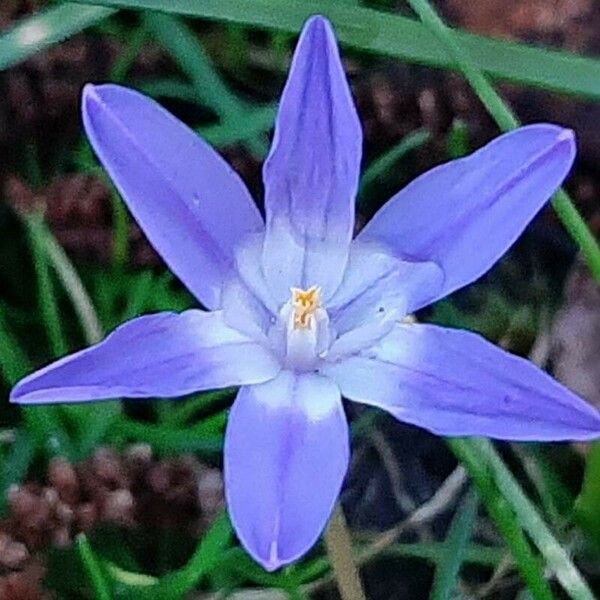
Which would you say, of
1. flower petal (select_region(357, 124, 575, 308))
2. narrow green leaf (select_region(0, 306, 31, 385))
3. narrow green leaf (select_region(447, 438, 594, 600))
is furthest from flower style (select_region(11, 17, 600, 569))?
narrow green leaf (select_region(0, 306, 31, 385))

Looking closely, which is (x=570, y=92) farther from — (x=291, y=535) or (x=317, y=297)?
(x=291, y=535)

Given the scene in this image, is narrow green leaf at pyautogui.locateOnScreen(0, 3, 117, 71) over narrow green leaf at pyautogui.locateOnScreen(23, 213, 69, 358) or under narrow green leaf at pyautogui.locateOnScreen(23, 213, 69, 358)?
over

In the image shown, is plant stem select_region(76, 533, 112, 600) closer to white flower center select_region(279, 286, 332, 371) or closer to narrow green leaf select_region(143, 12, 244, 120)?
white flower center select_region(279, 286, 332, 371)

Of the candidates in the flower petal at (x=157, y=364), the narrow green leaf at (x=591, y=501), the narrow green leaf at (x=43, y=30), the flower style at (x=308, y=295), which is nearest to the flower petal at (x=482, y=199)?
the flower style at (x=308, y=295)

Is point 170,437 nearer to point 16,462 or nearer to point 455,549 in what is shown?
point 16,462

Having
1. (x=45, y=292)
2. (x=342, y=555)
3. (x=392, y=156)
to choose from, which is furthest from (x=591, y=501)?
(x=45, y=292)

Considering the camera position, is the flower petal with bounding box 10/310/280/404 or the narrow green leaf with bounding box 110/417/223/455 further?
the narrow green leaf with bounding box 110/417/223/455

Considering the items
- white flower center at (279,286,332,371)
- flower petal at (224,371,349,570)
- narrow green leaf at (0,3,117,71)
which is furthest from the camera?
narrow green leaf at (0,3,117,71)
